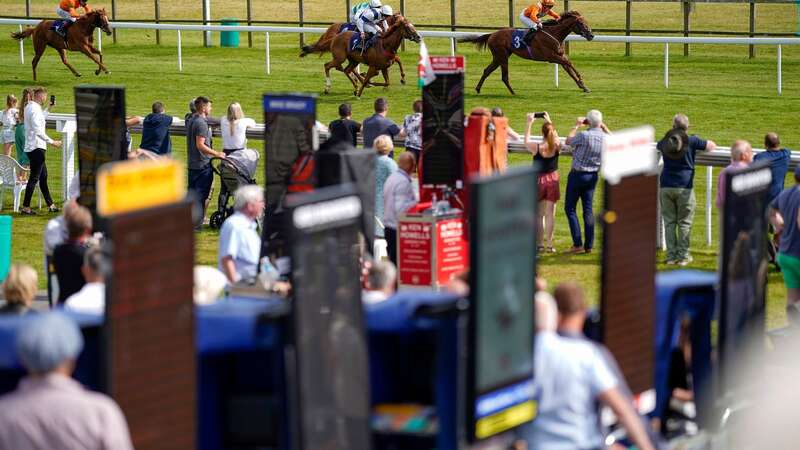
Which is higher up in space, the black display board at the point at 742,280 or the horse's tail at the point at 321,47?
the horse's tail at the point at 321,47

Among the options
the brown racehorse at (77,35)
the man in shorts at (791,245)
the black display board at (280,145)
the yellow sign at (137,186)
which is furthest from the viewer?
the brown racehorse at (77,35)

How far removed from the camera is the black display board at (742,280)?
24.0ft

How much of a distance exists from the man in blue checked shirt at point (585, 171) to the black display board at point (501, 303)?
334 inches

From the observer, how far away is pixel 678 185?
46.7 ft

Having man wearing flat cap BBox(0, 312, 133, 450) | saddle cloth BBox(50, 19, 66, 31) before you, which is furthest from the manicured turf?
man wearing flat cap BBox(0, 312, 133, 450)

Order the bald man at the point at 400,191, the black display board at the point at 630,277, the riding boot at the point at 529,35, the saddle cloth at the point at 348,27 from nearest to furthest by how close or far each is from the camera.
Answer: the black display board at the point at 630,277 < the bald man at the point at 400,191 < the riding boot at the point at 529,35 < the saddle cloth at the point at 348,27

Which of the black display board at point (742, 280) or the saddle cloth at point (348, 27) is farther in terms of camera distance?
the saddle cloth at point (348, 27)

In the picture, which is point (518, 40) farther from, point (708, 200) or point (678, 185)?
point (678, 185)

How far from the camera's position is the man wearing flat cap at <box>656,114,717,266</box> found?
1408cm

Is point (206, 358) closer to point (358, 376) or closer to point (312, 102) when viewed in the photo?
point (358, 376)

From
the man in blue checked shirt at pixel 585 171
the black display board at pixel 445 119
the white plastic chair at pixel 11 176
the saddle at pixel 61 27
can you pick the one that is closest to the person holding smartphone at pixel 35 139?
the white plastic chair at pixel 11 176

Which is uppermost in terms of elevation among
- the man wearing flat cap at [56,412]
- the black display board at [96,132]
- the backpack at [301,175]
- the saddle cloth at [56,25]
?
the saddle cloth at [56,25]

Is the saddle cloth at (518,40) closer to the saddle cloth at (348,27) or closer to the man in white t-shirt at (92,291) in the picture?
the saddle cloth at (348,27)

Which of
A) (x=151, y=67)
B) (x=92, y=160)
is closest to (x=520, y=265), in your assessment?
(x=92, y=160)
